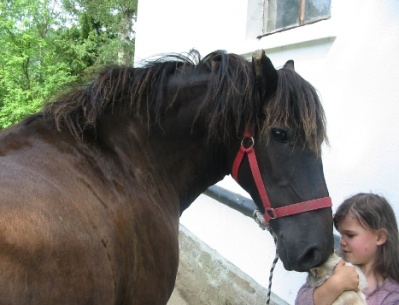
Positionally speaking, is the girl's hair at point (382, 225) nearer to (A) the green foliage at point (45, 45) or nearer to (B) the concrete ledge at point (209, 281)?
(B) the concrete ledge at point (209, 281)

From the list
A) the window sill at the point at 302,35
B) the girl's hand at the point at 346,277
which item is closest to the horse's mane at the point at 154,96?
the girl's hand at the point at 346,277

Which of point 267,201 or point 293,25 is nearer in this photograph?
point 267,201

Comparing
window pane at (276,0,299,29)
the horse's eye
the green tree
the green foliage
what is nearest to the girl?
the horse's eye

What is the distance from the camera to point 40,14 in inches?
485

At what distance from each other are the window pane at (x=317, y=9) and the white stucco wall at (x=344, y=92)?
177 millimetres

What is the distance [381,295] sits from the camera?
5.61ft

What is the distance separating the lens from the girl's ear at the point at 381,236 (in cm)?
177

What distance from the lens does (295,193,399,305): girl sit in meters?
1.74

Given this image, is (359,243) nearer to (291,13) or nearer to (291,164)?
(291,164)

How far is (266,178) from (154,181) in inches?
19.3

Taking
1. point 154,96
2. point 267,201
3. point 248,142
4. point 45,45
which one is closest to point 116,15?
point 45,45

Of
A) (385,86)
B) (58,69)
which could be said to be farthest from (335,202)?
(58,69)

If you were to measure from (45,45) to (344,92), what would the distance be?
37.4 ft

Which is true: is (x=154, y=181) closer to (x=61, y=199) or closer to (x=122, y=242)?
(x=122, y=242)
